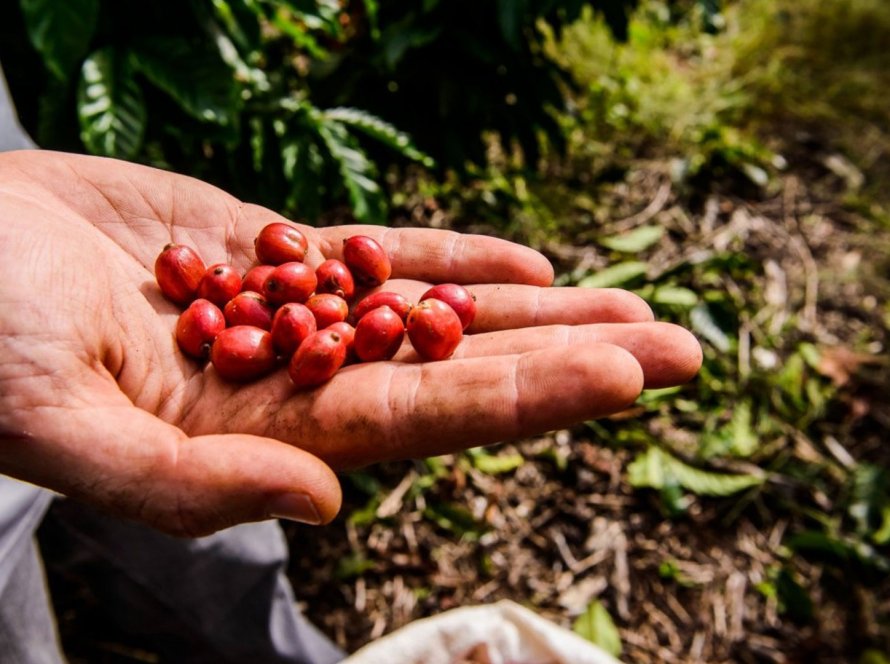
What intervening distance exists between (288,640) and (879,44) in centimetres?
520

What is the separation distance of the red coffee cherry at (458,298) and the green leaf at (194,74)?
858 mm

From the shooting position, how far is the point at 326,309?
6.26ft

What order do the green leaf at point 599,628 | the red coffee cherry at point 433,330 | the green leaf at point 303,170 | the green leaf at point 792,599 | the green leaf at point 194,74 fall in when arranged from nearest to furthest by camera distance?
the red coffee cherry at point 433,330
the green leaf at point 194,74
the green leaf at point 303,170
the green leaf at point 599,628
the green leaf at point 792,599

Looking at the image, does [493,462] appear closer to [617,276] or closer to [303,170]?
[617,276]

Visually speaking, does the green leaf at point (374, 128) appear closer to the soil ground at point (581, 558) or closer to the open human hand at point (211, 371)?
the open human hand at point (211, 371)

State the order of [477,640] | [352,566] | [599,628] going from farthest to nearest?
[352,566] < [599,628] < [477,640]

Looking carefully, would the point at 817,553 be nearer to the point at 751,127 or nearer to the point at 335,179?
the point at 335,179

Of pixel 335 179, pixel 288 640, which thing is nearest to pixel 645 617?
pixel 288 640

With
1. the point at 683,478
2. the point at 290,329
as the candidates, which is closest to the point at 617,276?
the point at 683,478

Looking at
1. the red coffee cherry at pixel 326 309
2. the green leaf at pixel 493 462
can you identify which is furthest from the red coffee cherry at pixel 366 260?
the green leaf at pixel 493 462

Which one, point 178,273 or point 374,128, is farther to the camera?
point 374,128

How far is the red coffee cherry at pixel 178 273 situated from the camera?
183cm

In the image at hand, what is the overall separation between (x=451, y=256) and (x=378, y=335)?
1.31 ft

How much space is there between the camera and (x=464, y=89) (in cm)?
272
